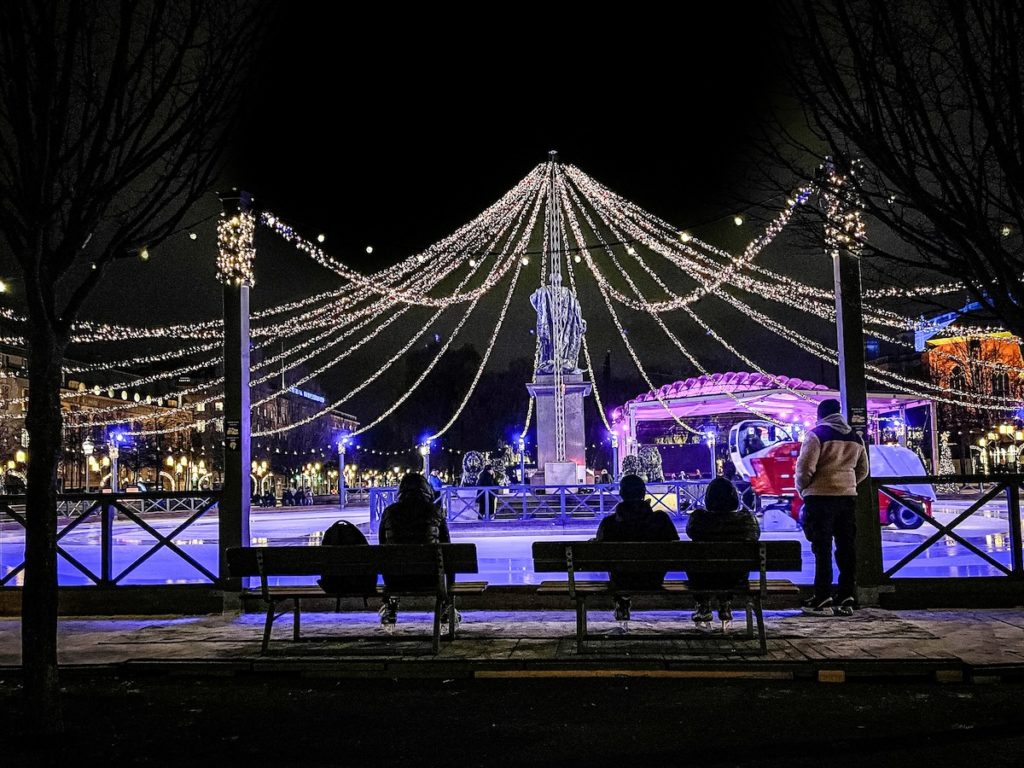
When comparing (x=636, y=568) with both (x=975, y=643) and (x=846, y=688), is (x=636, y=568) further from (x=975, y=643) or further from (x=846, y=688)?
(x=975, y=643)

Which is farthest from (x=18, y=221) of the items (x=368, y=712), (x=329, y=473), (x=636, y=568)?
(x=329, y=473)

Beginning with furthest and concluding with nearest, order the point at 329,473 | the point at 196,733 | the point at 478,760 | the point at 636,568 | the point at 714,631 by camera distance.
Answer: the point at 329,473, the point at 714,631, the point at 636,568, the point at 196,733, the point at 478,760

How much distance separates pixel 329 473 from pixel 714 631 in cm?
11009

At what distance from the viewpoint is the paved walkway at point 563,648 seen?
21.9ft

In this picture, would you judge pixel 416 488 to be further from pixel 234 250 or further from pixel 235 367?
pixel 234 250

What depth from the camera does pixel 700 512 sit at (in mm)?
7973

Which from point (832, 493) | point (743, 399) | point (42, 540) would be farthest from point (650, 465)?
point (42, 540)

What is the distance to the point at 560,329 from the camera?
27000mm

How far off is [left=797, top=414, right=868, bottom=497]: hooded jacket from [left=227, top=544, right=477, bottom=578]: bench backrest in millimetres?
3351

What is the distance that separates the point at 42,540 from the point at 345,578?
273cm

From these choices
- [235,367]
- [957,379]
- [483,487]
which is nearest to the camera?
[235,367]

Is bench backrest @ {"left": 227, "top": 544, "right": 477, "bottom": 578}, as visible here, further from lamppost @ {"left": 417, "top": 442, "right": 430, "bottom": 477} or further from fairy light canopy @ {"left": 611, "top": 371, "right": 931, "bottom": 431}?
fairy light canopy @ {"left": 611, "top": 371, "right": 931, "bottom": 431}

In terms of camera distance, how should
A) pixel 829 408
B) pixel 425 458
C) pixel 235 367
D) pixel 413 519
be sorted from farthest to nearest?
pixel 425 458 < pixel 235 367 < pixel 829 408 < pixel 413 519

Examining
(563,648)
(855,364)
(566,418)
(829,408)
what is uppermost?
(566,418)
